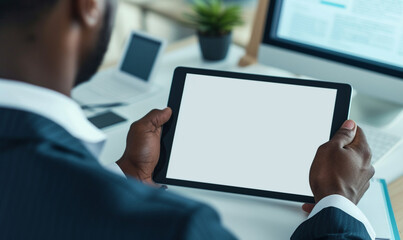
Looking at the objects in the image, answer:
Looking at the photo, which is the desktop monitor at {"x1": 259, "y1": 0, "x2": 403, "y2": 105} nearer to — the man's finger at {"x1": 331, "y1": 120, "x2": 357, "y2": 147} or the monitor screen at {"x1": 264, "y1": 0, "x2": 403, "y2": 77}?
the monitor screen at {"x1": 264, "y1": 0, "x2": 403, "y2": 77}

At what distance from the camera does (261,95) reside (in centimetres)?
80

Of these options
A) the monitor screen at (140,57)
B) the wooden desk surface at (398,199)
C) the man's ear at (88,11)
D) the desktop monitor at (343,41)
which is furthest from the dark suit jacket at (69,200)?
the monitor screen at (140,57)

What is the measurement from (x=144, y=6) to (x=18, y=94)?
275 centimetres

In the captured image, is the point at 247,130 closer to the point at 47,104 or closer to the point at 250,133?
the point at 250,133

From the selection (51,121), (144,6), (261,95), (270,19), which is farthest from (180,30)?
(51,121)

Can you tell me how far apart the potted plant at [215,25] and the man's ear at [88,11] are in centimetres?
83

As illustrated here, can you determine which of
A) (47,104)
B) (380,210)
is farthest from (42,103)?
(380,210)

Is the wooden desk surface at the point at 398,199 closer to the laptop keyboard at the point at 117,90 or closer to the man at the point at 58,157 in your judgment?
the man at the point at 58,157

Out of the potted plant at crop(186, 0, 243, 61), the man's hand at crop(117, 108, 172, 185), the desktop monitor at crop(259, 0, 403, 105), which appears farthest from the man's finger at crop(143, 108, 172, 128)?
the potted plant at crop(186, 0, 243, 61)

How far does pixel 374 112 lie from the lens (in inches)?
41.4

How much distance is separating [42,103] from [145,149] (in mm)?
346

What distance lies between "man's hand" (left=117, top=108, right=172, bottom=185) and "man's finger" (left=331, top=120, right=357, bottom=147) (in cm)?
29

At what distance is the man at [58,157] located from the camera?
0.41 metres

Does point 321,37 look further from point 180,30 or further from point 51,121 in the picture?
point 180,30
